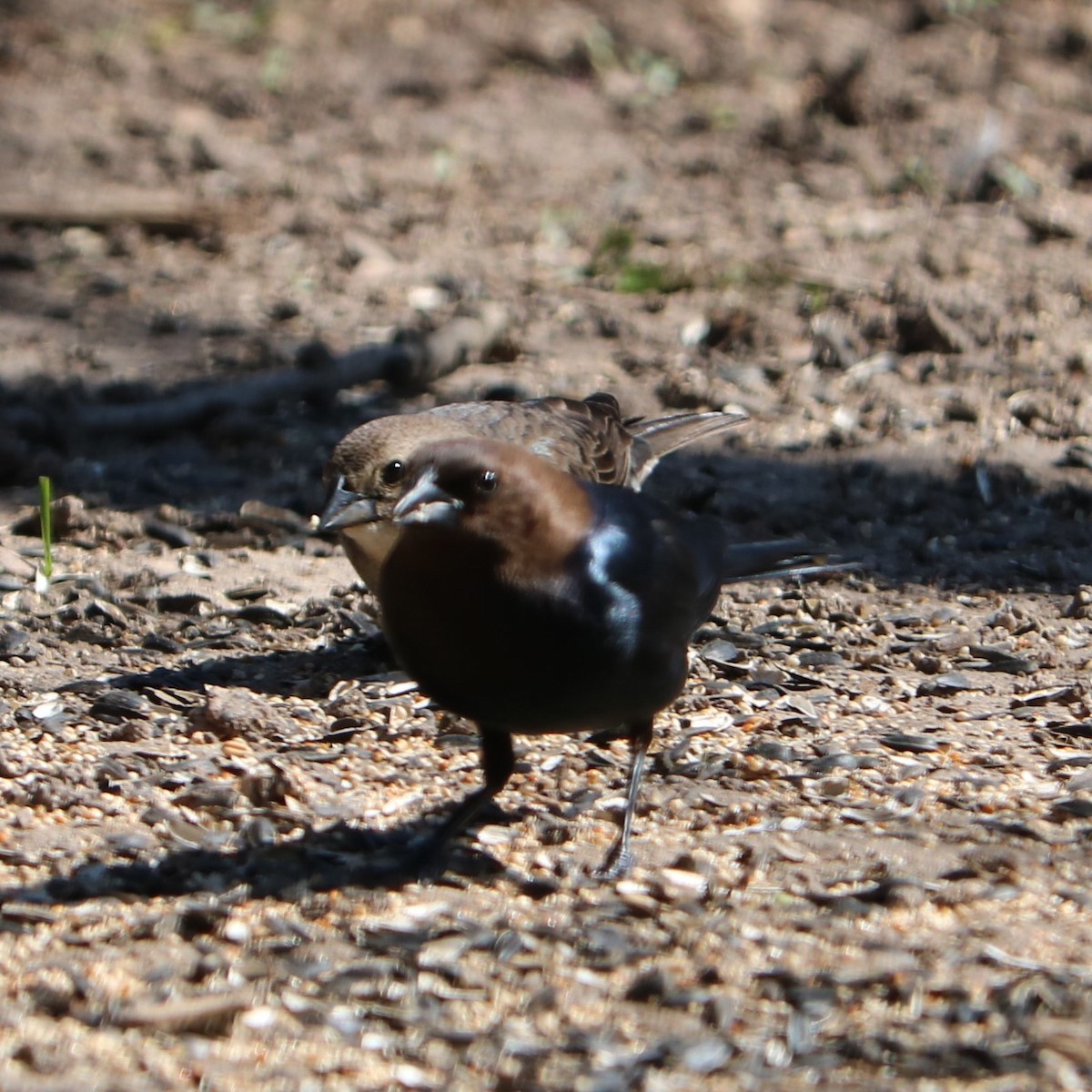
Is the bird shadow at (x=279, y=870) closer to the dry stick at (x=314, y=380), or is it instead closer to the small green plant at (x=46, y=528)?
the small green plant at (x=46, y=528)

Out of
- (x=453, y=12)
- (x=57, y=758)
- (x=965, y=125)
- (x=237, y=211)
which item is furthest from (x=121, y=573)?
(x=453, y=12)

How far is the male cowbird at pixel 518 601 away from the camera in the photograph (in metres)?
3.76

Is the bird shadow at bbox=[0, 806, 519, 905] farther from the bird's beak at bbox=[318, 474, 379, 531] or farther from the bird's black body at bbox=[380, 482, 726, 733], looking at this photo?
the bird's beak at bbox=[318, 474, 379, 531]

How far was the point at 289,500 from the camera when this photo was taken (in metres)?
6.55

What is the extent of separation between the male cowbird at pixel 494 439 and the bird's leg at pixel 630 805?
34.1 inches

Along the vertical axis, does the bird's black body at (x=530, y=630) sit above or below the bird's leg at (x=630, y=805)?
above

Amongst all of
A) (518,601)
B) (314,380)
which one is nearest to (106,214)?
(314,380)

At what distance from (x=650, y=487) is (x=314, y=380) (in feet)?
5.33

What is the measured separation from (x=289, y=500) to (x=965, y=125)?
5.82 meters

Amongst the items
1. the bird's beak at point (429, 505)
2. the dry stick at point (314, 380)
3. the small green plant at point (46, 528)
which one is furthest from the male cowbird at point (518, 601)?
the dry stick at point (314, 380)

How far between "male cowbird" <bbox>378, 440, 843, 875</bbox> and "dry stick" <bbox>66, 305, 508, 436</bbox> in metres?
3.43

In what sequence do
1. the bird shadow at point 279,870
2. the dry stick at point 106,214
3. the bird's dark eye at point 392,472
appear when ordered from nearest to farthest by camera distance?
1. the bird shadow at point 279,870
2. the bird's dark eye at point 392,472
3. the dry stick at point 106,214

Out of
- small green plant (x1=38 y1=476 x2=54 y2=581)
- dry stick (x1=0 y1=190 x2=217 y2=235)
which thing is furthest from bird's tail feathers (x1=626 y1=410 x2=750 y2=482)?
dry stick (x1=0 y1=190 x2=217 y2=235)

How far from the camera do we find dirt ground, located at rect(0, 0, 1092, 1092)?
11.2 feet
